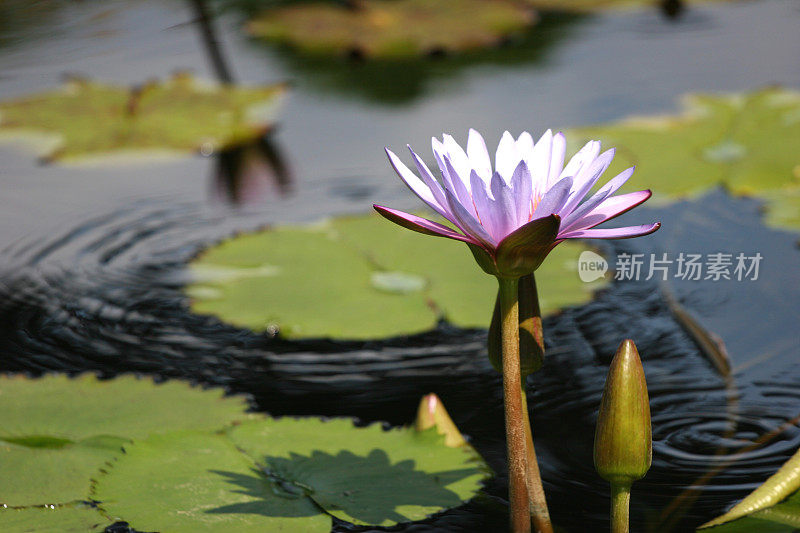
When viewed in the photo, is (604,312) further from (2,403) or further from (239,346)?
(2,403)

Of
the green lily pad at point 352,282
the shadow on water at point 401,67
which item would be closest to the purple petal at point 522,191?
the green lily pad at point 352,282

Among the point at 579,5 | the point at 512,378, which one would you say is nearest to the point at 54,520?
the point at 512,378

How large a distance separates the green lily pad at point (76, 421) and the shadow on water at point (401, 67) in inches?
68.2

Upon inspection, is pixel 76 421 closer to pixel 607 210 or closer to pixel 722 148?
pixel 607 210

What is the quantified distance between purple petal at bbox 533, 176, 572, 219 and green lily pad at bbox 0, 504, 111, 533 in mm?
670

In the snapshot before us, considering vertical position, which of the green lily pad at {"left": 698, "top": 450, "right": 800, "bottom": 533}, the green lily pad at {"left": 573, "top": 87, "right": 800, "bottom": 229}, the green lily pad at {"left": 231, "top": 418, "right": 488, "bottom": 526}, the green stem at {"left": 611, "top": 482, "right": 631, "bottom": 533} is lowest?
the green lily pad at {"left": 698, "top": 450, "right": 800, "bottom": 533}

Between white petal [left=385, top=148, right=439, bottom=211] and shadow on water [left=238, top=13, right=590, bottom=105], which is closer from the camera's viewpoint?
white petal [left=385, top=148, right=439, bottom=211]

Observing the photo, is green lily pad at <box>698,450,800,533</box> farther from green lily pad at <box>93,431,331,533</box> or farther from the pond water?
→ green lily pad at <box>93,431,331,533</box>

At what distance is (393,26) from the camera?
3.39 meters

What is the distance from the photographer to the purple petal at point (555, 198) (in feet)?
2.56

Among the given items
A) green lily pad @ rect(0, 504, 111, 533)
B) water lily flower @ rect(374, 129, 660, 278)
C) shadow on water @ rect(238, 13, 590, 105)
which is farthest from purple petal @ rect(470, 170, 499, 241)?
shadow on water @ rect(238, 13, 590, 105)

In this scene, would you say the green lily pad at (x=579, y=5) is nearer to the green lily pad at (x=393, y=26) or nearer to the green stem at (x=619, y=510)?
the green lily pad at (x=393, y=26)

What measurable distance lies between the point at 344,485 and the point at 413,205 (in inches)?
45.5

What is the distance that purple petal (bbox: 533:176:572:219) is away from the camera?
78 centimetres
